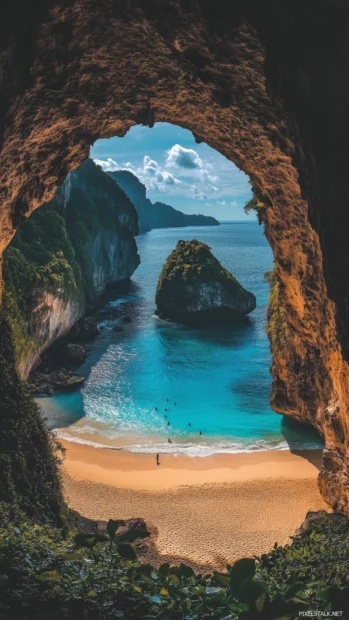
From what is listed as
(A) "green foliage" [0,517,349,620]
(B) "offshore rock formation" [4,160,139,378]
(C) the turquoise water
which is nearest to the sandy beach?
(C) the turquoise water

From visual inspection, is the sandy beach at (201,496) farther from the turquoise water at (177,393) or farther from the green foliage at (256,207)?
the green foliage at (256,207)

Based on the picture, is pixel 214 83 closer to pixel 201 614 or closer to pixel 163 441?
pixel 201 614

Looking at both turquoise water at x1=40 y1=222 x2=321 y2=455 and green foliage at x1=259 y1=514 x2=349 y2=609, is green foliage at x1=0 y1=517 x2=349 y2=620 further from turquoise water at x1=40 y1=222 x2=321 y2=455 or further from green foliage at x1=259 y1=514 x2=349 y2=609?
turquoise water at x1=40 y1=222 x2=321 y2=455

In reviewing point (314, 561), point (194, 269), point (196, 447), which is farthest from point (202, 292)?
point (314, 561)

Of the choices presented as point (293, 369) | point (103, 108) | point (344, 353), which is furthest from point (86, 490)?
point (103, 108)

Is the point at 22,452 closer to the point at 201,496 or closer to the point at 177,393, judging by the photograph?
the point at 201,496
